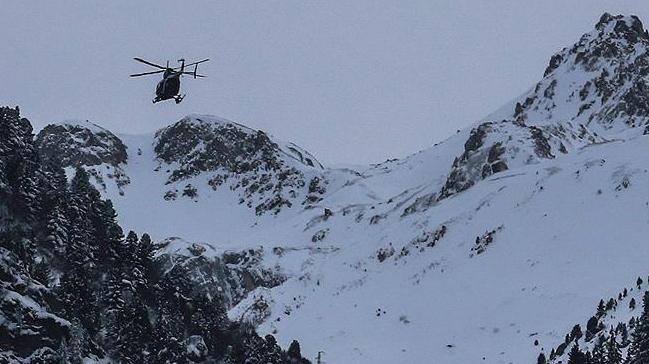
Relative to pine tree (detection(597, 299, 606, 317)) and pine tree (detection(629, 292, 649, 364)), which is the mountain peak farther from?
pine tree (detection(629, 292, 649, 364))

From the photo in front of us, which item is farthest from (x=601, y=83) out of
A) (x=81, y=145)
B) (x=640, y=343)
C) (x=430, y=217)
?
(x=640, y=343)

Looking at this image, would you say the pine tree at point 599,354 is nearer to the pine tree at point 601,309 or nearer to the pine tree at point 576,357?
the pine tree at point 576,357

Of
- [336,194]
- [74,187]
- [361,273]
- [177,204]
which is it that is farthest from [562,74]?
[74,187]

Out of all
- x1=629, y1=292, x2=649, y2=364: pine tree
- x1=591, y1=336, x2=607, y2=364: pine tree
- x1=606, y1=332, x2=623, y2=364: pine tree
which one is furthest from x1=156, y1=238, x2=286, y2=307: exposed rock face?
x1=629, y1=292, x2=649, y2=364: pine tree

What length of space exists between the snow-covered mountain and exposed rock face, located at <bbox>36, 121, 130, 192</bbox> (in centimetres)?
49

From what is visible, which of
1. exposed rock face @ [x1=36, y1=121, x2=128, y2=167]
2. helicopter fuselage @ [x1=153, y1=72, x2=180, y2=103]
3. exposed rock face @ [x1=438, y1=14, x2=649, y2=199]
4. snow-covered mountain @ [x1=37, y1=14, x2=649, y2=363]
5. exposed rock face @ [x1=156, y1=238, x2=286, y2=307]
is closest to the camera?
helicopter fuselage @ [x1=153, y1=72, x2=180, y2=103]

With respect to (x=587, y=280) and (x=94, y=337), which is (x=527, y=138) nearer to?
(x=587, y=280)

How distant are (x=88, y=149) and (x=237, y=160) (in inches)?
1156

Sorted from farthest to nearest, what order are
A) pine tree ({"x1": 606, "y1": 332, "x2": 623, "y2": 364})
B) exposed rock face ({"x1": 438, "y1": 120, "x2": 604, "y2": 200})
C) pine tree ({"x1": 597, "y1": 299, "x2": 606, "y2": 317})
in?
exposed rock face ({"x1": 438, "y1": 120, "x2": 604, "y2": 200})
pine tree ({"x1": 597, "y1": 299, "x2": 606, "y2": 317})
pine tree ({"x1": 606, "y1": 332, "x2": 623, "y2": 364})

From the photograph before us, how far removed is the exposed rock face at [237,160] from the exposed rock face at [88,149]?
32.3 feet

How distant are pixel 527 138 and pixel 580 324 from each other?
5972cm

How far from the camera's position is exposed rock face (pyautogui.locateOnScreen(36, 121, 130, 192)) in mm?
170625

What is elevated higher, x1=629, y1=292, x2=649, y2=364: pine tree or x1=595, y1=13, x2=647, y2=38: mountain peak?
x1=595, y1=13, x2=647, y2=38: mountain peak

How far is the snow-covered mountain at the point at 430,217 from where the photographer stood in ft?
254
